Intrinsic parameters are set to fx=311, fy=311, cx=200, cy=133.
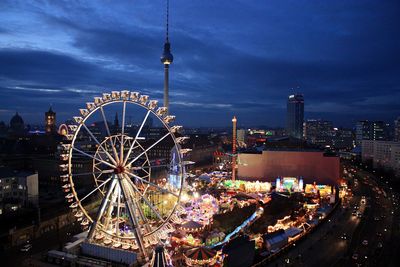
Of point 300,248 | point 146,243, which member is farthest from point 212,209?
point 146,243

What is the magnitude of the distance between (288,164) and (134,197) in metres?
30.0

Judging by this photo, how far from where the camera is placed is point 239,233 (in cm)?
2395

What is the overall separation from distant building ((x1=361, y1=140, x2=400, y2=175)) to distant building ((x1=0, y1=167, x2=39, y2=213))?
191 ft

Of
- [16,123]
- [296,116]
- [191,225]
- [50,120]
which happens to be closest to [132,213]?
[191,225]

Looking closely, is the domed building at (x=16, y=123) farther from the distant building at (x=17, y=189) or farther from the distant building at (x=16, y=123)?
the distant building at (x=17, y=189)

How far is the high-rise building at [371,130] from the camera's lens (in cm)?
10306

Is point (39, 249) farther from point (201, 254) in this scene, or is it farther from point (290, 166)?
point (290, 166)

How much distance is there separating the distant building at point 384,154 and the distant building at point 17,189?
5836cm

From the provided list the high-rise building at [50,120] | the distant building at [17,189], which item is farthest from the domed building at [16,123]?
the distant building at [17,189]

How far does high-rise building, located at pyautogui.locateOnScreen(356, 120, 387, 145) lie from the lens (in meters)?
103

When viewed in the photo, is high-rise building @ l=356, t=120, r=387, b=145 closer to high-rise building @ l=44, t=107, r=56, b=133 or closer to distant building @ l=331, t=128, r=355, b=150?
distant building @ l=331, t=128, r=355, b=150

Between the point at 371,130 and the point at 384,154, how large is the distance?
1845 inches

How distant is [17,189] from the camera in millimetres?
32188

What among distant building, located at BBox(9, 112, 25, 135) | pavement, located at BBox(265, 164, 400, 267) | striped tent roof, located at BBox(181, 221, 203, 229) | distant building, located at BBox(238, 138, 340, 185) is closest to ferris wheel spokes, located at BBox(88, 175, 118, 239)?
striped tent roof, located at BBox(181, 221, 203, 229)
